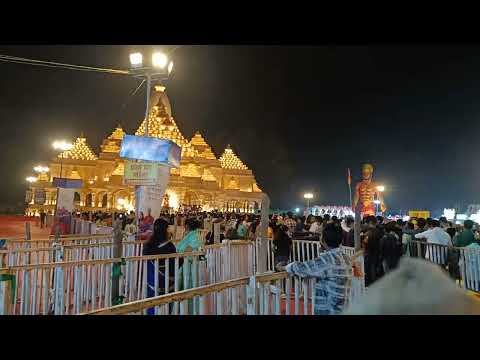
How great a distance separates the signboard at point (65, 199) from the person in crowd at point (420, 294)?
895 cm

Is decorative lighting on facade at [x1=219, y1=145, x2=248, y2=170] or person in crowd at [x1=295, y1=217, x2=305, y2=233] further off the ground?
decorative lighting on facade at [x1=219, y1=145, x2=248, y2=170]

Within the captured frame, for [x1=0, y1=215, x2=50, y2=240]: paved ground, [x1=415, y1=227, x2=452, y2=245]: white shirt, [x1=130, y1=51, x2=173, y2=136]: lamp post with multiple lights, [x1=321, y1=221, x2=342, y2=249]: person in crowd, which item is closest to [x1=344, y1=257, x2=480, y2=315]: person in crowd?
[x1=321, y1=221, x2=342, y2=249]: person in crowd

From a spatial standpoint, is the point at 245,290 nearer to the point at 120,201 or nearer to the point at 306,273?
the point at 306,273

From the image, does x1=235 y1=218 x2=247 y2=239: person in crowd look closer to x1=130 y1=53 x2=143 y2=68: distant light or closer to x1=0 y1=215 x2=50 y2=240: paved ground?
x1=130 y1=53 x2=143 y2=68: distant light

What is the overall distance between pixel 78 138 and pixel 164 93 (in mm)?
15992

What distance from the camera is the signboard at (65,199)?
9695 millimetres

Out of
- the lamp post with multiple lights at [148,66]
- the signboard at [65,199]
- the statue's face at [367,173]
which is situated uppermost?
the lamp post with multiple lights at [148,66]

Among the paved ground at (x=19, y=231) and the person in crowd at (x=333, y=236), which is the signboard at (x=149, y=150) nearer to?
the person in crowd at (x=333, y=236)

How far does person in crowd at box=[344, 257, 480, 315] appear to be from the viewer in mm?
2043

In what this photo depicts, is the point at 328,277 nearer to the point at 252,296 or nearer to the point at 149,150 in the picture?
the point at 252,296

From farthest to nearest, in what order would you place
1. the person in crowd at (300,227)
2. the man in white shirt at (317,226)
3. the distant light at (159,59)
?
the person in crowd at (300,227), the man in white shirt at (317,226), the distant light at (159,59)

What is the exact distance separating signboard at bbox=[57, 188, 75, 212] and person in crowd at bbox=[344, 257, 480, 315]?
895 centimetres

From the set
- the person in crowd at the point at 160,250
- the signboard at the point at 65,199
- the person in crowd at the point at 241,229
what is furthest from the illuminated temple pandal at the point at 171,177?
the person in crowd at the point at 160,250
